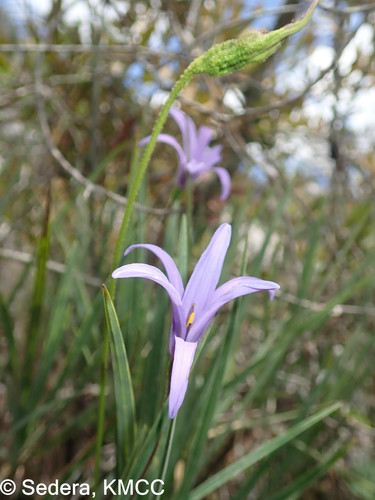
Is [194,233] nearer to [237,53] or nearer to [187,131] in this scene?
[187,131]

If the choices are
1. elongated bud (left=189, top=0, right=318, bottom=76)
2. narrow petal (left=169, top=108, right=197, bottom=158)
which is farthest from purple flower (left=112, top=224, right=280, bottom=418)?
narrow petal (left=169, top=108, right=197, bottom=158)

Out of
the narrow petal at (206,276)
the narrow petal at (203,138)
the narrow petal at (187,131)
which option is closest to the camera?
the narrow petal at (206,276)

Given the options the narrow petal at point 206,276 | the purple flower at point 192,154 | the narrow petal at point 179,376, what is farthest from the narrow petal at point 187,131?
the narrow petal at point 179,376

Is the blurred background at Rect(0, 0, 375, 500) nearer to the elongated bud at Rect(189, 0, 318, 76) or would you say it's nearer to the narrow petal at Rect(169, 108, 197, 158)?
the narrow petal at Rect(169, 108, 197, 158)

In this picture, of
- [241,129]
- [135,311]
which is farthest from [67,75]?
[135,311]

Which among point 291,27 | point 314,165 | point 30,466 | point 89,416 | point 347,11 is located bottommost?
point 30,466

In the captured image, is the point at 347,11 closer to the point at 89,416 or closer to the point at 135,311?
the point at 135,311

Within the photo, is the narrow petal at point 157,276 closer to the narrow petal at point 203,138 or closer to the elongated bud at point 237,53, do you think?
the elongated bud at point 237,53
